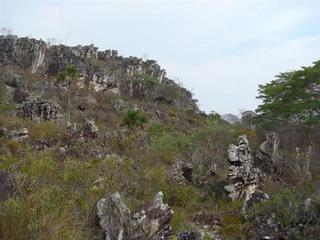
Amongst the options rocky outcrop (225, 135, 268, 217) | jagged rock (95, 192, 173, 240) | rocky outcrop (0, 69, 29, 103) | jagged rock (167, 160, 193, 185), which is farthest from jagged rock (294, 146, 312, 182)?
rocky outcrop (0, 69, 29, 103)

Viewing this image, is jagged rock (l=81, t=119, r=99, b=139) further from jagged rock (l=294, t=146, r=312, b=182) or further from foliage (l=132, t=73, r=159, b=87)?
foliage (l=132, t=73, r=159, b=87)

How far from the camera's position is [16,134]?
49.1ft

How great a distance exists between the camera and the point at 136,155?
1318 centimetres

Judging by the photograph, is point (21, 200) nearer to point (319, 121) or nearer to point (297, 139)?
point (297, 139)

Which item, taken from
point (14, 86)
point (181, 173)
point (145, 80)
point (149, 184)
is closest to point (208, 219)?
point (149, 184)

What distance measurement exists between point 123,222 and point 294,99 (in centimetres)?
1535

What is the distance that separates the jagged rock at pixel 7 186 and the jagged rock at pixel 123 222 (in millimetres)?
1020

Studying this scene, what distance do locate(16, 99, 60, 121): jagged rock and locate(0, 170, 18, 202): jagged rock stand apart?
633 inches

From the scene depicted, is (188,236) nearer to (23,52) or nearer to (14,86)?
(14,86)

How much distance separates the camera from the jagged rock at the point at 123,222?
17.4 ft

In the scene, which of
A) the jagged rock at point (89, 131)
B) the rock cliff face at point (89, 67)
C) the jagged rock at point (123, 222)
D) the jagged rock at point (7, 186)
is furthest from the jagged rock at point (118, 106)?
the jagged rock at point (7, 186)

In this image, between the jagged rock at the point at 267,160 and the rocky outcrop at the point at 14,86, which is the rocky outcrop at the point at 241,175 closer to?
the jagged rock at the point at 267,160

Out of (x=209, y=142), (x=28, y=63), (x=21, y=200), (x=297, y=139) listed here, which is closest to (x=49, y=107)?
(x=209, y=142)

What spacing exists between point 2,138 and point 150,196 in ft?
25.2
